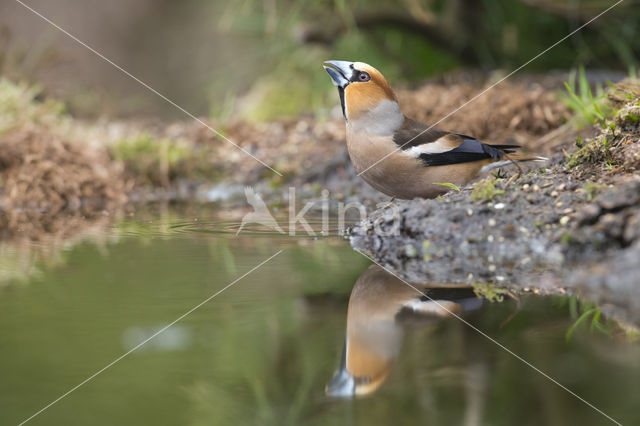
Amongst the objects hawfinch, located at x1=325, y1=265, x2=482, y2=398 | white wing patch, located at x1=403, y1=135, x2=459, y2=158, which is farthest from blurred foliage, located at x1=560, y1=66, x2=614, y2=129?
hawfinch, located at x1=325, y1=265, x2=482, y2=398

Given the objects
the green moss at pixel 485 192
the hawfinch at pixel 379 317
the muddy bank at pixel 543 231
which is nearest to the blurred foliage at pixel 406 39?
the muddy bank at pixel 543 231

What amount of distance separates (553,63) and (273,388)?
867 cm

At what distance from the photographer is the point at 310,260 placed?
127 inches

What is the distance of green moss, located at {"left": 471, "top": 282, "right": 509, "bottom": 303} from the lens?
93.4 inches

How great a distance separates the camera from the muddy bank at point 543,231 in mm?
2477

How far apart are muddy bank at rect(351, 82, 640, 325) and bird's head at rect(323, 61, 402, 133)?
0.65 metres

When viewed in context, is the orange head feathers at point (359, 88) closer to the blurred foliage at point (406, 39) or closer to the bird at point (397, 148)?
the bird at point (397, 148)

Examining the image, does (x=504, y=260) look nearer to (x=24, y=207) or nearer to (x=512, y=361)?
(x=512, y=361)

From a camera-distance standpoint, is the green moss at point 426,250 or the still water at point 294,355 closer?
the still water at point 294,355

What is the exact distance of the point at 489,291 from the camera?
2453 mm

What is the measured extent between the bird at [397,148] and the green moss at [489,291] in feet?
4.13

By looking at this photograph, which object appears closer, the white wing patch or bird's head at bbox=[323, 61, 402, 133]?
the white wing patch

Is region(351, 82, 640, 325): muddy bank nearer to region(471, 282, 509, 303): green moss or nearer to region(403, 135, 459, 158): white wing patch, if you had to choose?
A: region(471, 282, 509, 303): green moss

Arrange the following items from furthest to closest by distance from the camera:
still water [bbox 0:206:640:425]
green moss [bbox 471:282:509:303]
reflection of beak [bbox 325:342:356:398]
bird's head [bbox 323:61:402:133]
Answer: bird's head [bbox 323:61:402:133], green moss [bbox 471:282:509:303], reflection of beak [bbox 325:342:356:398], still water [bbox 0:206:640:425]
